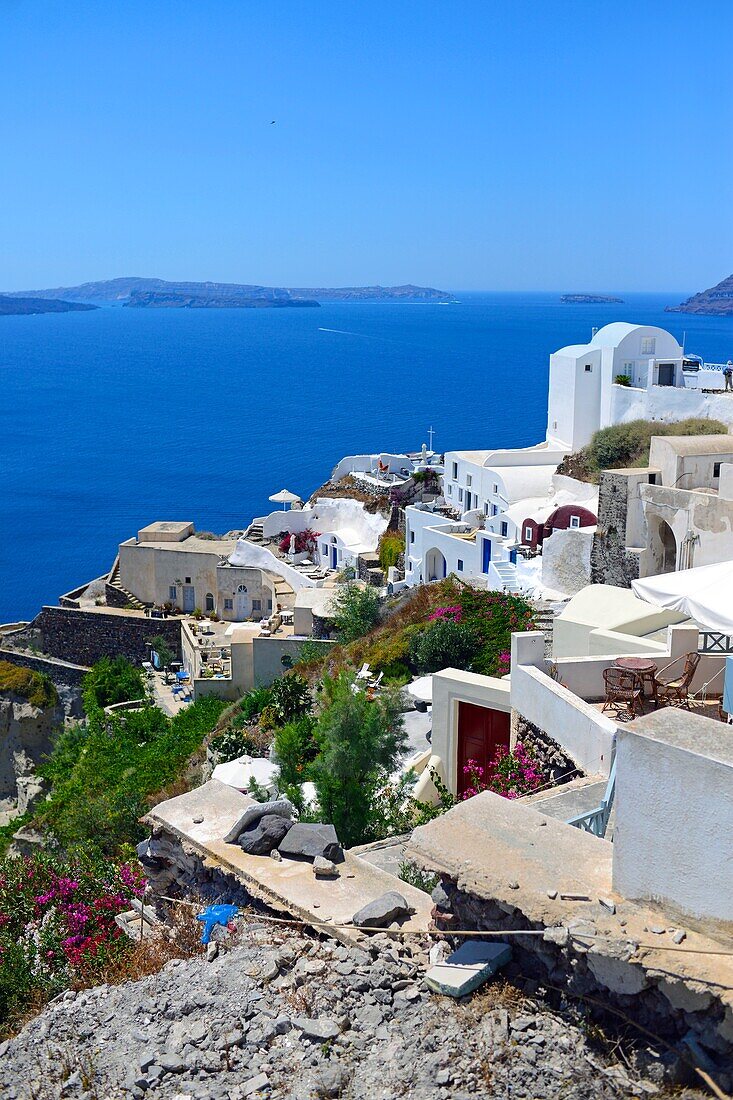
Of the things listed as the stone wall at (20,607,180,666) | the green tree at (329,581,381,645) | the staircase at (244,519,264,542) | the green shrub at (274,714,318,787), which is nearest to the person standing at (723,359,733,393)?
the green tree at (329,581,381,645)

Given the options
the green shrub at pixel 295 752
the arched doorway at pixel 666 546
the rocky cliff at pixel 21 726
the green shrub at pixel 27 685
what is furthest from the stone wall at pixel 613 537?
the green shrub at pixel 27 685

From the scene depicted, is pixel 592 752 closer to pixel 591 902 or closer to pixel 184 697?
pixel 591 902

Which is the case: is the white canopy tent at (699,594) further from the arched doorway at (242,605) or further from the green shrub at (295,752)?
the arched doorway at (242,605)

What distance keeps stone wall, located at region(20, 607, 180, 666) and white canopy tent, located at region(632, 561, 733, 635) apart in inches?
1044

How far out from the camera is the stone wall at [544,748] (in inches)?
412

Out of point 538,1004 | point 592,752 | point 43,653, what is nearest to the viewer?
point 538,1004

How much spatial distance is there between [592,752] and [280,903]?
4.08 m

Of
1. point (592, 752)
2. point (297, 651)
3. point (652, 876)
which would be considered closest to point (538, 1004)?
point (652, 876)

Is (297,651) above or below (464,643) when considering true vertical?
below

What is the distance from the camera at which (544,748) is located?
11.0 m

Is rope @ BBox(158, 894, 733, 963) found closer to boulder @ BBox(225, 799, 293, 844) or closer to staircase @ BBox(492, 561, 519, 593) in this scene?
boulder @ BBox(225, 799, 293, 844)

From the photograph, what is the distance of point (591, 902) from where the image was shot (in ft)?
17.6

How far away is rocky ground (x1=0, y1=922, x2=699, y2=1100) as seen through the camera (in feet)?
16.3

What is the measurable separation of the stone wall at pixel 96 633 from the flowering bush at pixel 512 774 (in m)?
27.5
